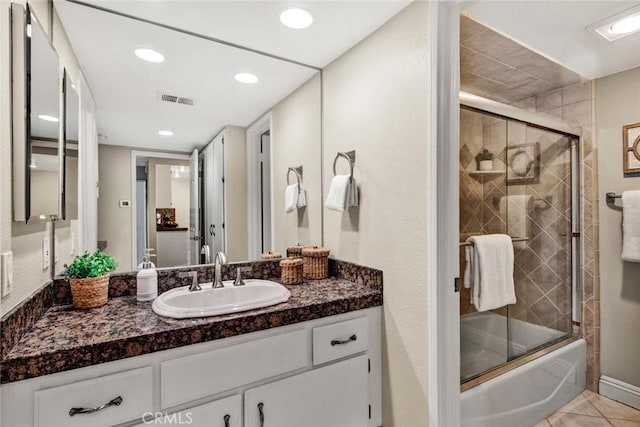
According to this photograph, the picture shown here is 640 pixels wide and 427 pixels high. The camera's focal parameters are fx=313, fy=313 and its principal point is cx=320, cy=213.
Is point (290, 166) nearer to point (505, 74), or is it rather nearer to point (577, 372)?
point (505, 74)

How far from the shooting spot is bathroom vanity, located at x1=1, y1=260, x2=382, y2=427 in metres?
0.88

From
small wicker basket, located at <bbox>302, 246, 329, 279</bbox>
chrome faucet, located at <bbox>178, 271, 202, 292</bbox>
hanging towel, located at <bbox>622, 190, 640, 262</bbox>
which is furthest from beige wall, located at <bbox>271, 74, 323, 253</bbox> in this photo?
hanging towel, located at <bbox>622, 190, 640, 262</bbox>

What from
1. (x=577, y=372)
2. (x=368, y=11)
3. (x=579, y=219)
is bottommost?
(x=577, y=372)

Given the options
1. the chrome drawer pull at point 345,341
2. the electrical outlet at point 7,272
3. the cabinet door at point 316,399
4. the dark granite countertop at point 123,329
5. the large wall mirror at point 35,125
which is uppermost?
the large wall mirror at point 35,125

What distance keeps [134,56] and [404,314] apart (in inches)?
71.1

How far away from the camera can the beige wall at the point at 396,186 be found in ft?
4.46

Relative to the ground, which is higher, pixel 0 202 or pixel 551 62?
pixel 551 62

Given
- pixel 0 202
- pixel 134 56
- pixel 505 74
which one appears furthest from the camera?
pixel 505 74

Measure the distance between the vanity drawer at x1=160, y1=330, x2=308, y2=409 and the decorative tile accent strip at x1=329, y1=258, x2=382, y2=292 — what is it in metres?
0.47

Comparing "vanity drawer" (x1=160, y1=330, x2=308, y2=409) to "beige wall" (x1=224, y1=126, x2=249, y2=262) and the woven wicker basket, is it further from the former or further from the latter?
"beige wall" (x1=224, y1=126, x2=249, y2=262)

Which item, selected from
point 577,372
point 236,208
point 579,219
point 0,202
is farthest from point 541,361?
point 0,202

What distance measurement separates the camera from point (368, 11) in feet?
4.72

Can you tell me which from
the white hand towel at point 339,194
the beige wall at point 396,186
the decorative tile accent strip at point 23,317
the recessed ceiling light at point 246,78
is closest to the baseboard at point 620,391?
the beige wall at point 396,186

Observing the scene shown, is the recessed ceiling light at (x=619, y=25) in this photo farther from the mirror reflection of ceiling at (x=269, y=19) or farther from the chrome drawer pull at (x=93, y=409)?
the chrome drawer pull at (x=93, y=409)
